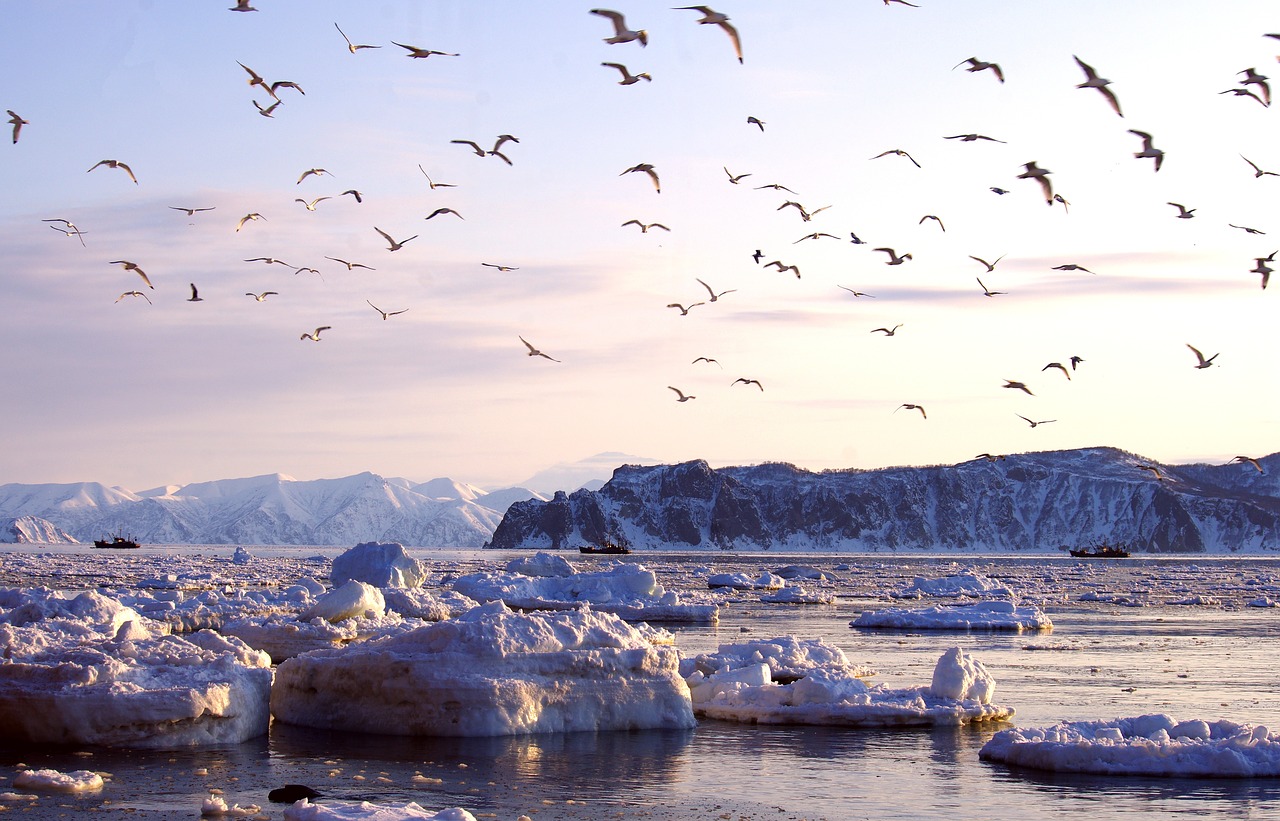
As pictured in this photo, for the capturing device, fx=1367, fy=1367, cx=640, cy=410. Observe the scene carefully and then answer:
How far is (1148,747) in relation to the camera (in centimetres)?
1673

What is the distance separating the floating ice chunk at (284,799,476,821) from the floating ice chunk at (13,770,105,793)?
3094 millimetres

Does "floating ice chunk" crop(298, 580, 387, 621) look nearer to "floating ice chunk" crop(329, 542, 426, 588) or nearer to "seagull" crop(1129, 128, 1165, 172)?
"floating ice chunk" crop(329, 542, 426, 588)

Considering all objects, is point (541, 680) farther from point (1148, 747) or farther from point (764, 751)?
point (1148, 747)

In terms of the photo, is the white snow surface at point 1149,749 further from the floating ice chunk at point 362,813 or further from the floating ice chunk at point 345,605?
the floating ice chunk at point 345,605

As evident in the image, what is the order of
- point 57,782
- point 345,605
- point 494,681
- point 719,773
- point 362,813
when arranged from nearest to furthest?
point 362,813 → point 57,782 → point 719,773 → point 494,681 → point 345,605

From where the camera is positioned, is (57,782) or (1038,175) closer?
(57,782)

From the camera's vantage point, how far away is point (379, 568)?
45750 mm

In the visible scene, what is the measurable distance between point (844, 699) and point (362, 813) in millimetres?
10164

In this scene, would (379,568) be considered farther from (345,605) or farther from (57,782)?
(57,782)

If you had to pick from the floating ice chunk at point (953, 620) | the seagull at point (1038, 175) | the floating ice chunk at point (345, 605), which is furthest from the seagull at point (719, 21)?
the floating ice chunk at point (953, 620)

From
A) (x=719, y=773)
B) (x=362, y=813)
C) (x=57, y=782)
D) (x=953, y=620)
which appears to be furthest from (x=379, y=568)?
(x=362, y=813)

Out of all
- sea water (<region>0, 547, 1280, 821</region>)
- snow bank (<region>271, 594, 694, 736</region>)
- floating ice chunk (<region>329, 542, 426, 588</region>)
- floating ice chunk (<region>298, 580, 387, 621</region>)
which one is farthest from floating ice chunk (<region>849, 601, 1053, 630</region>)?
snow bank (<region>271, 594, 694, 736</region>)

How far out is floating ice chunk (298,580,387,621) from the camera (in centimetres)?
3122

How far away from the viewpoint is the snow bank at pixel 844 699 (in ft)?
67.8
